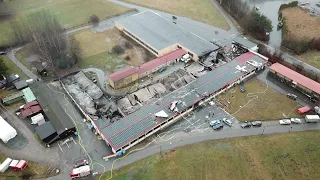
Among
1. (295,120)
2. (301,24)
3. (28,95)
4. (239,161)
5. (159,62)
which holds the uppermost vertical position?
(301,24)

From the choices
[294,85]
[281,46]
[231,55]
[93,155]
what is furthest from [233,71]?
[93,155]

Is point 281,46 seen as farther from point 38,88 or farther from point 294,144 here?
point 38,88

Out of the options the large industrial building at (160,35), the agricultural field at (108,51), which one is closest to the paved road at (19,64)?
the agricultural field at (108,51)

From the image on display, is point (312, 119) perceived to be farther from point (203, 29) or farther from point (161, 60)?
point (203, 29)

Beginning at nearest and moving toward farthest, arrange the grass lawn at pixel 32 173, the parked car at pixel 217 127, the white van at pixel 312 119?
1. the grass lawn at pixel 32 173
2. the parked car at pixel 217 127
3. the white van at pixel 312 119

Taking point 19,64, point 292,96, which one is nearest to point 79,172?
point 19,64

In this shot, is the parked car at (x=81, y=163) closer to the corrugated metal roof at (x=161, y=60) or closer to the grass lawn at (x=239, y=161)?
the grass lawn at (x=239, y=161)
